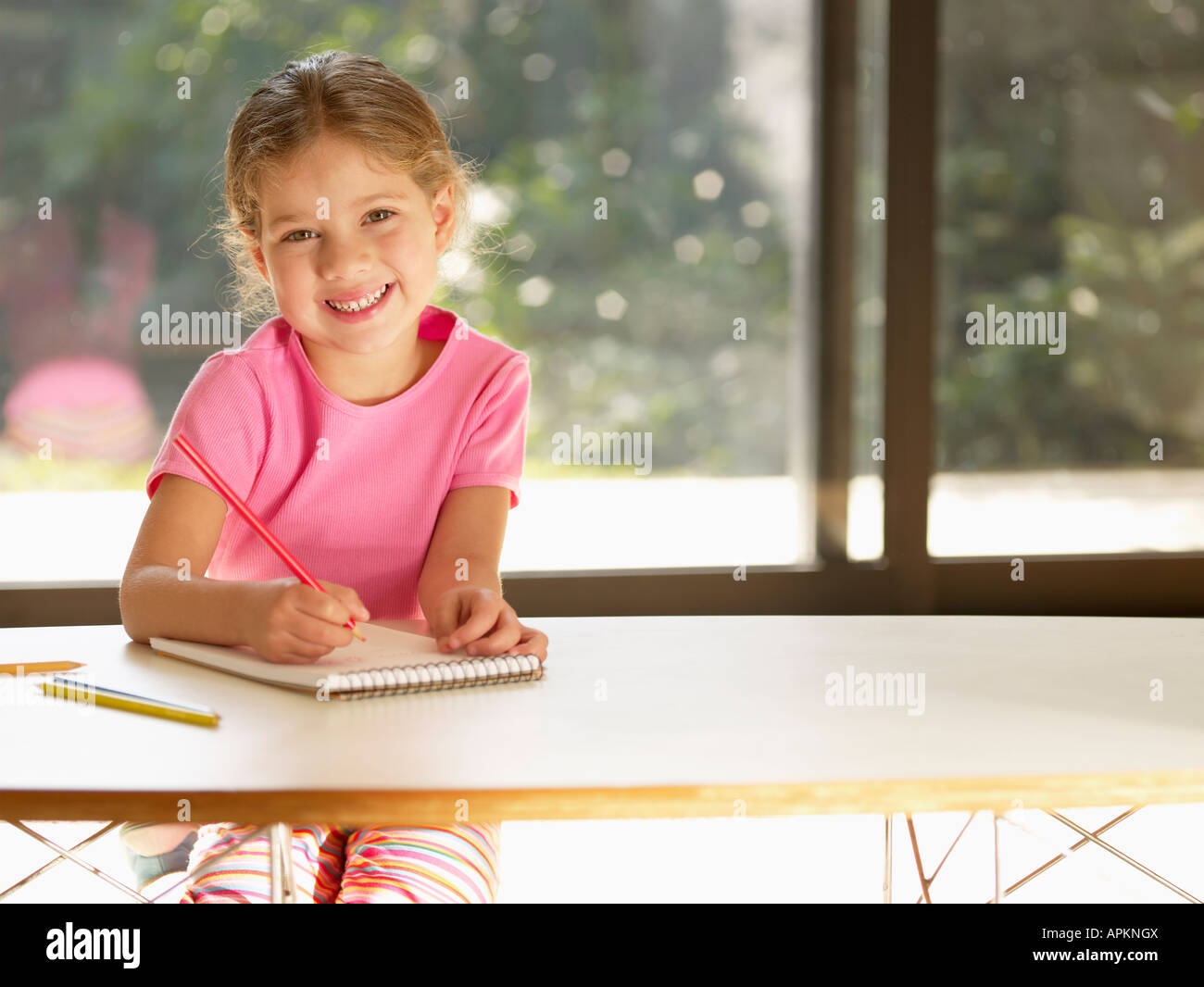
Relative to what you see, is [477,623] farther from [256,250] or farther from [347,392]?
[256,250]

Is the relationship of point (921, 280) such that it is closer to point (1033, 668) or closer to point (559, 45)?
point (559, 45)

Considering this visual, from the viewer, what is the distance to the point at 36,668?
1.04 metres

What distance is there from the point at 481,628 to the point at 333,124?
1.97 ft

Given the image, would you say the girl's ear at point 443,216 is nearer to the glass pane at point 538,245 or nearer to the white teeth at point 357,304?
the white teeth at point 357,304

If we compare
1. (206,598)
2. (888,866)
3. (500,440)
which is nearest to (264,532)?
(206,598)

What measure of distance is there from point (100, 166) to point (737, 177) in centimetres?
144

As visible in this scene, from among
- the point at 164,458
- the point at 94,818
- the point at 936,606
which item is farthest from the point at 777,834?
the point at 94,818

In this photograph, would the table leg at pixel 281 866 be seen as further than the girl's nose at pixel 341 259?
No

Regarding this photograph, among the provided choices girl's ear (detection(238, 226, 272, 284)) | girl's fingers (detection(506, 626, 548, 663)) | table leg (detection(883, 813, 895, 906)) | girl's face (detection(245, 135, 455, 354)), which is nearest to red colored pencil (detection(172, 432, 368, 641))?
girl's fingers (detection(506, 626, 548, 663))

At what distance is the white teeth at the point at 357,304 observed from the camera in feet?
4.26

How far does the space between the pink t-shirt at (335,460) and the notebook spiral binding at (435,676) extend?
15.0 inches

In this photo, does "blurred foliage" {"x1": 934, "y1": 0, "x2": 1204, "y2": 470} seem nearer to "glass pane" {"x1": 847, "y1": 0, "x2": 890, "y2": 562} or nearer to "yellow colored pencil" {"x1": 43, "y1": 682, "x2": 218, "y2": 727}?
"glass pane" {"x1": 847, "y1": 0, "x2": 890, "y2": 562}

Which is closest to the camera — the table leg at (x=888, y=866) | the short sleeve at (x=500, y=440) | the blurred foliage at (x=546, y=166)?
the short sleeve at (x=500, y=440)

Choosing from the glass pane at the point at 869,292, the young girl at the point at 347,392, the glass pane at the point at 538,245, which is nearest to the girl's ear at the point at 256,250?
the young girl at the point at 347,392
